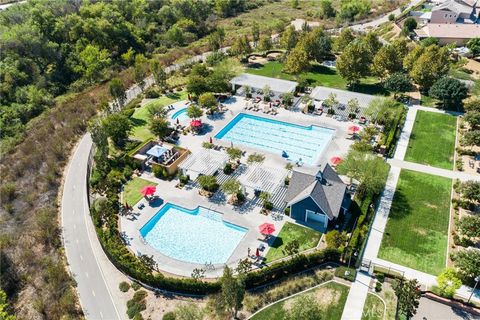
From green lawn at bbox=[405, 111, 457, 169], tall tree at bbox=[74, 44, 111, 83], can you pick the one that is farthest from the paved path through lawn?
tall tree at bbox=[74, 44, 111, 83]

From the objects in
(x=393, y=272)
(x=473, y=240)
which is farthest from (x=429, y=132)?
(x=393, y=272)

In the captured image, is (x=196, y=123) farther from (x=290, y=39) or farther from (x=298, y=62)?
(x=290, y=39)

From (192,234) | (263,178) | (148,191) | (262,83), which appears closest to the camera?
(192,234)

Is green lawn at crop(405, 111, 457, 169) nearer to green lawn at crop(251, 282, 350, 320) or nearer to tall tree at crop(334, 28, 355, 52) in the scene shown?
green lawn at crop(251, 282, 350, 320)

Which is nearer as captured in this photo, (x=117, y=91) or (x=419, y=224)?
(x=419, y=224)

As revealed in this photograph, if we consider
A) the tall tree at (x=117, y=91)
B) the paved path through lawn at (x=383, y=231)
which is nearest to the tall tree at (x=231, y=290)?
the paved path through lawn at (x=383, y=231)

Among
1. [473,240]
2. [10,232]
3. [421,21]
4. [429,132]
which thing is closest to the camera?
[473,240]

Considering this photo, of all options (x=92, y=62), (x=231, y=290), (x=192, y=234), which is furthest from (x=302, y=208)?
(x=92, y=62)

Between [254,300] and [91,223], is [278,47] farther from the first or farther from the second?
[254,300]
